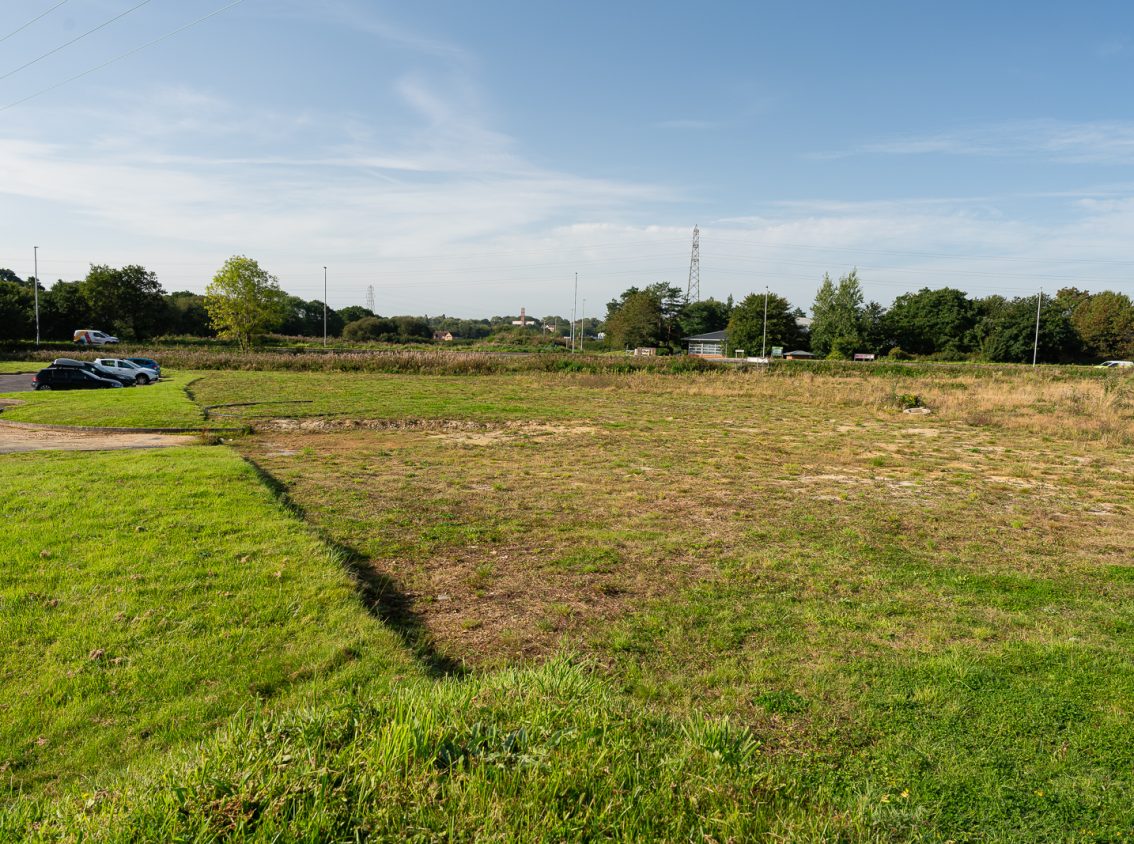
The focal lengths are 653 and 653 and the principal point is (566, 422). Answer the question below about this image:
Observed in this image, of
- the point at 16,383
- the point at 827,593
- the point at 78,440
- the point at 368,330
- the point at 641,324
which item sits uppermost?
the point at 641,324

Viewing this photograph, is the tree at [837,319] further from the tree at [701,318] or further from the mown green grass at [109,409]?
the mown green grass at [109,409]

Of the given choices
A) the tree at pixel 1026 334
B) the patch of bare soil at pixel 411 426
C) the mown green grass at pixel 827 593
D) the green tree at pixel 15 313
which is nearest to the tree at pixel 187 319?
the green tree at pixel 15 313

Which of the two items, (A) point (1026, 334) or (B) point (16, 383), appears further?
(A) point (1026, 334)

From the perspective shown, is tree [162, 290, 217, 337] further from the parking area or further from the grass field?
the grass field

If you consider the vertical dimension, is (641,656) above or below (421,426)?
below

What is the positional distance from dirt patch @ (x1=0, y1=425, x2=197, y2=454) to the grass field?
7.79 ft

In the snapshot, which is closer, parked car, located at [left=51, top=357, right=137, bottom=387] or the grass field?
the grass field

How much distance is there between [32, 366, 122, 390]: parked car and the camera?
88.8ft

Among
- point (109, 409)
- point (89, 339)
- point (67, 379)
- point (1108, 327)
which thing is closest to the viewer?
point (109, 409)

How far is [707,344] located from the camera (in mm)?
90062

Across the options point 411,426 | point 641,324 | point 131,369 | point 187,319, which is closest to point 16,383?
point 131,369

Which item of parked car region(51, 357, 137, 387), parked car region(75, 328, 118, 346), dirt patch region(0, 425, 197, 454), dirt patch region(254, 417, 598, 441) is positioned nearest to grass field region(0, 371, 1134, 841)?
dirt patch region(0, 425, 197, 454)

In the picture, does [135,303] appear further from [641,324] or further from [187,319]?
[641,324]

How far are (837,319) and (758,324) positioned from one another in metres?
11.3
